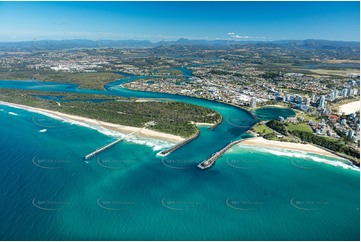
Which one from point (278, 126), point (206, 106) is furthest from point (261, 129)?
point (206, 106)

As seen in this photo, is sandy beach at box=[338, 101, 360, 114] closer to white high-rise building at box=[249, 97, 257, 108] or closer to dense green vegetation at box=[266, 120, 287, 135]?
white high-rise building at box=[249, 97, 257, 108]

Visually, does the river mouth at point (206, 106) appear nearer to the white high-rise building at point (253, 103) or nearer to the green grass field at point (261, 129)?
the green grass field at point (261, 129)

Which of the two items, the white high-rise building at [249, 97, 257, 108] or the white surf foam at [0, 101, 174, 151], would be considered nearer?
the white surf foam at [0, 101, 174, 151]

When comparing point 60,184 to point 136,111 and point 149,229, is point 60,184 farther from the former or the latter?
point 136,111

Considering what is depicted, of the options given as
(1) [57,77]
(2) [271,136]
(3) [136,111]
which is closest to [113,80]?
(1) [57,77]

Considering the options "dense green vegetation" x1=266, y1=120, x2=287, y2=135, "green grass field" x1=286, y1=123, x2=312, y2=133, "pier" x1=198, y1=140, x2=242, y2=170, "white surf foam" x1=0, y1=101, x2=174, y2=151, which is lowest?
"pier" x1=198, y1=140, x2=242, y2=170

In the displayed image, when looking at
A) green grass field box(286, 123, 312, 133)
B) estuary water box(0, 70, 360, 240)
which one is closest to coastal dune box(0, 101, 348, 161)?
estuary water box(0, 70, 360, 240)

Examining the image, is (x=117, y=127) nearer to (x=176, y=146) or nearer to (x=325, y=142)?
(x=176, y=146)

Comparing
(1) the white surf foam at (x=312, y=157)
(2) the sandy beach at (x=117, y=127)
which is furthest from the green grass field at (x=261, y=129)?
(2) the sandy beach at (x=117, y=127)
